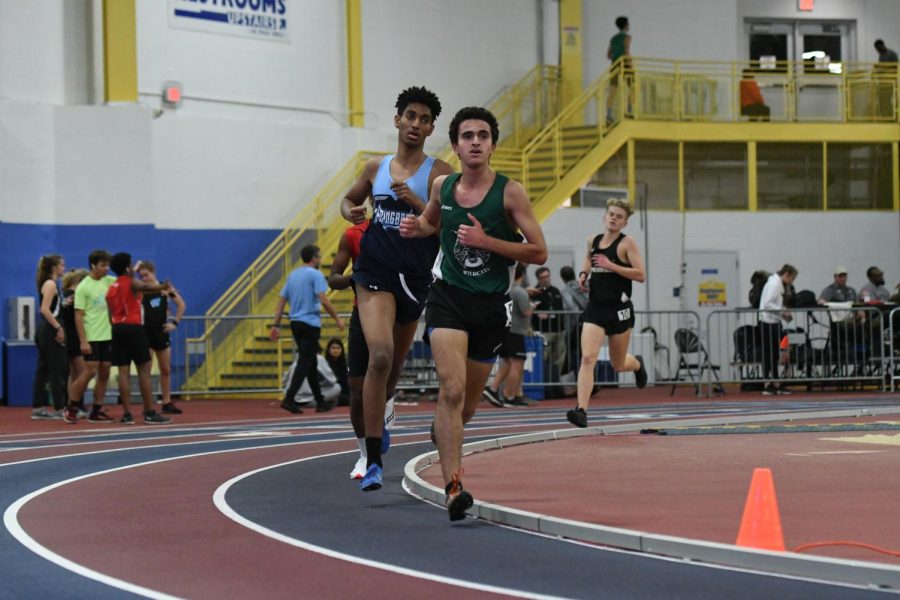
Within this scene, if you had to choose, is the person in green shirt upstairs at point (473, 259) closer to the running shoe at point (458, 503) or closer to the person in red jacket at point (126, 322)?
the running shoe at point (458, 503)

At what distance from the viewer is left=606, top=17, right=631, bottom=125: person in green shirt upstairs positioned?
2995 cm

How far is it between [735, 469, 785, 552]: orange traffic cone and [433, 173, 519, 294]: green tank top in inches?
94.9

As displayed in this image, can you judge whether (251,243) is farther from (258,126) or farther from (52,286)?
(52,286)

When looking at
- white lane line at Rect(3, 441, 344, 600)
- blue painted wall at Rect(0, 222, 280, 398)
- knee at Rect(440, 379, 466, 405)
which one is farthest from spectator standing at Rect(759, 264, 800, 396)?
knee at Rect(440, 379, 466, 405)

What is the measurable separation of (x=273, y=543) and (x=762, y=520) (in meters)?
2.37

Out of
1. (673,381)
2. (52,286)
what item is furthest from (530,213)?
(673,381)

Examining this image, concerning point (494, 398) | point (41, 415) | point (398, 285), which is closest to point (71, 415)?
point (41, 415)

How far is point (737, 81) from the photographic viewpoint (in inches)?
1224

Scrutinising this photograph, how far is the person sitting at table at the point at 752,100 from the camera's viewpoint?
1219 inches

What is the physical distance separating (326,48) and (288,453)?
1753 centimetres

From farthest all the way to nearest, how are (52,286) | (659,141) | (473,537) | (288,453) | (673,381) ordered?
(659,141) → (673,381) → (52,286) → (288,453) → (473,537)

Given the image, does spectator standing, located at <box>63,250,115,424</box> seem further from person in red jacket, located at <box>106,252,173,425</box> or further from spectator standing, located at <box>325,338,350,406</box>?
spectator standing, located at <box>325,338,350,406</box>

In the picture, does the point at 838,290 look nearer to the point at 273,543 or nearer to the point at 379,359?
the point at 379,359

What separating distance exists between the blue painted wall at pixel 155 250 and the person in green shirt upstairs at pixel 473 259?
17469 mm
